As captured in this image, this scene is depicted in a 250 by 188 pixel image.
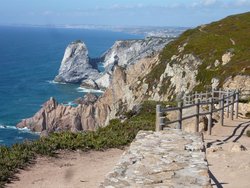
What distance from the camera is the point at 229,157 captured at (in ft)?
52.1

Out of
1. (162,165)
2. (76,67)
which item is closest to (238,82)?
(162,165)

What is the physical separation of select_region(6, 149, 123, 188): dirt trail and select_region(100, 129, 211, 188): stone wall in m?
2.84

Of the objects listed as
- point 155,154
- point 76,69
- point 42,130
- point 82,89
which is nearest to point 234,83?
point 155,154

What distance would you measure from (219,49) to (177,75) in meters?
6.98

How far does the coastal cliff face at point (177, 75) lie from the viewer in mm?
52188

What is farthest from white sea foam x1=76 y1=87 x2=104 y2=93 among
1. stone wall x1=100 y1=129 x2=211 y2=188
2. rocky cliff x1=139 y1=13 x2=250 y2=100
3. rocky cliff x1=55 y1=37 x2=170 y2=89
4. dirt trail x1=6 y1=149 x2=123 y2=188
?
stone wall x1=100 y1=129 x2=211 y2=188

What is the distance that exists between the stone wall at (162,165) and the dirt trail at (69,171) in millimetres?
2844

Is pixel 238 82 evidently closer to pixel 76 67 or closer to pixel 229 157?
pixel 229 157

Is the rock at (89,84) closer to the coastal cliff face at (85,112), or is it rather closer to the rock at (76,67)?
the rock at (76,67)

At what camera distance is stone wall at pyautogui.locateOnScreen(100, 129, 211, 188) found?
8172mm

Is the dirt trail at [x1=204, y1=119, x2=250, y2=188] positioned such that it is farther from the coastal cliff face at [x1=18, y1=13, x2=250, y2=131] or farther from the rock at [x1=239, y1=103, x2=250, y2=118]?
the coastal cliff face at [x1=18, y1=13, x2=250, y2=131]

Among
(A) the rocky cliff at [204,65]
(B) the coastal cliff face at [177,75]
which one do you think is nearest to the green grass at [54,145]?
(B) the coastal cliff face at [177,75]

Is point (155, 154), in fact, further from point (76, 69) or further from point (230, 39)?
point (76, 69)

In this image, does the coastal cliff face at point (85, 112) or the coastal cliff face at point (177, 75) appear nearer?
the coastal cliff face at point (177, 75)
